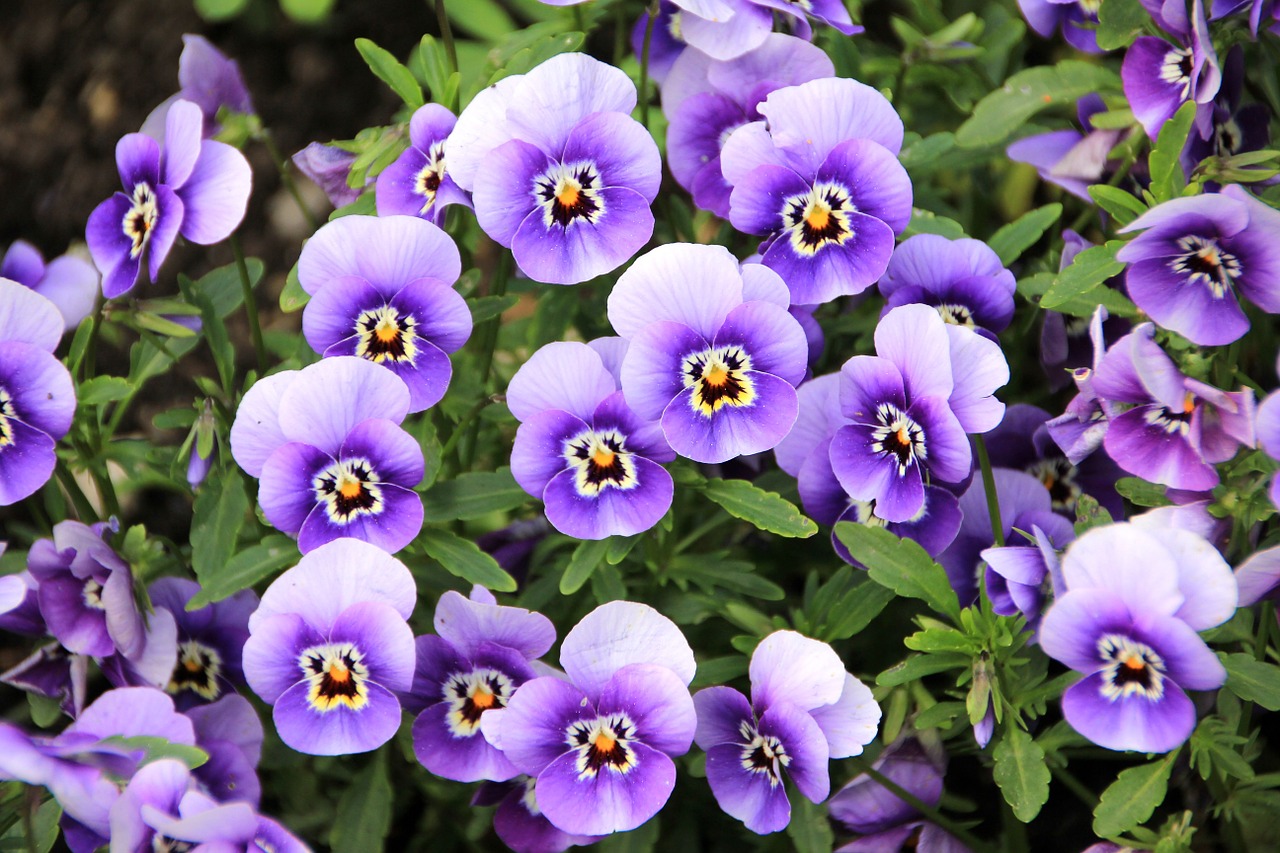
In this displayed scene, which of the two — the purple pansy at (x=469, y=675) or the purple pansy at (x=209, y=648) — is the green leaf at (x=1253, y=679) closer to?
the purple pansy at (x=469, y=675)

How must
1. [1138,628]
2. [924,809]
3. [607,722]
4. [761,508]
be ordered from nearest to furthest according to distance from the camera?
[1138,628] → [607,722] → [761,508] → [924,809]

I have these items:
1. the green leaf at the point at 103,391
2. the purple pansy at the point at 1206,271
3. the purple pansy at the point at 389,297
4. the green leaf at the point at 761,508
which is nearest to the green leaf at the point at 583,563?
the green leaf at the point at 761,508

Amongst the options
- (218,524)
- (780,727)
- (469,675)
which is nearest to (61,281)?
(218,524)

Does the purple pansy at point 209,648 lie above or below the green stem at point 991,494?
below

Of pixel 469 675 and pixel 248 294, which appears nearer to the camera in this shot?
pixel 469 675

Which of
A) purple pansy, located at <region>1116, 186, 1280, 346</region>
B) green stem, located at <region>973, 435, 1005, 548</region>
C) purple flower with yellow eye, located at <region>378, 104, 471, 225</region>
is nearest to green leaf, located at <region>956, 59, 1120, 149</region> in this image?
A: purple pansy, located at <region>1116, 186, 1280, 346</region>

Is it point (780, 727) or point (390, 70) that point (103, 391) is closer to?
point (390, 70)
